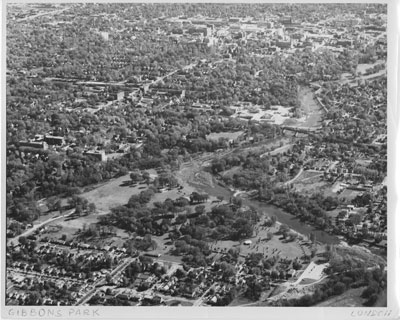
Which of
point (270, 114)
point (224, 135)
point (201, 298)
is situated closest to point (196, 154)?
point (224, 135)

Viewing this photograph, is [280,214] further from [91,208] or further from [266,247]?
[91,208]

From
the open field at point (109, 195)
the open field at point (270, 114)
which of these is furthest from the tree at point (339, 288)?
the open field at point (109, 195)

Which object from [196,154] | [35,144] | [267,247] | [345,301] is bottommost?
[345,301]

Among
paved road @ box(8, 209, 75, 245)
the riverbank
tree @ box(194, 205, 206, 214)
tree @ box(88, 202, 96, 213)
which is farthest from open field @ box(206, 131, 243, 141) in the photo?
paved road @ box(8, 209, 75, 245)

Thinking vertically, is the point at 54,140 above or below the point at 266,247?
above

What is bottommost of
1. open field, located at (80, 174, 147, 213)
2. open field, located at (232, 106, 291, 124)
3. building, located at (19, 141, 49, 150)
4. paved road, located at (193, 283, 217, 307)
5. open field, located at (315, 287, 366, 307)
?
open field, located at (315, 287, 366, 307)

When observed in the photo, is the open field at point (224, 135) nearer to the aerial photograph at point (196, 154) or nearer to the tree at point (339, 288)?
the aerial photograph at point (196, 154)

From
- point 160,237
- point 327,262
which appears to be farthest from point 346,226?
point 160,237

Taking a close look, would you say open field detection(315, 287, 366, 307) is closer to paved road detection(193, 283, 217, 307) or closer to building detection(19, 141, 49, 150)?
paved road detection(193, 283, 217, 307)

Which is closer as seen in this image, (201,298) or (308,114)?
(201,298)

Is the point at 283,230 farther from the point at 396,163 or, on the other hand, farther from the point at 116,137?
the point at 116,137
